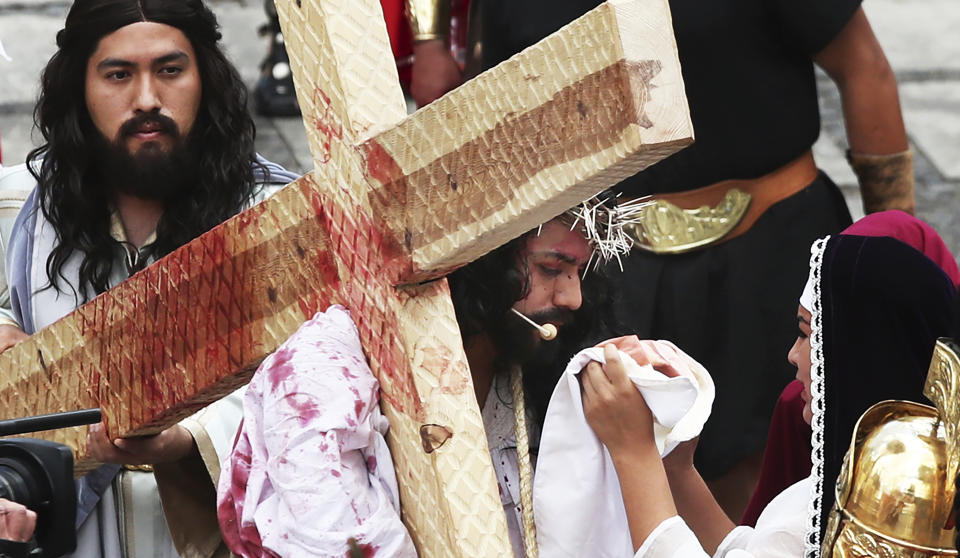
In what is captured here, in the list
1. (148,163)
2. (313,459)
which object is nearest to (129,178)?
(148,163)

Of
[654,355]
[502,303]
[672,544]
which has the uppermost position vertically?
[502,303]

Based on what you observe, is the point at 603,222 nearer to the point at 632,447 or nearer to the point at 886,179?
the point at 632,447

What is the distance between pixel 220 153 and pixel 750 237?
4.08 ft

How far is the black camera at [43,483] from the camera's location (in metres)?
1.97

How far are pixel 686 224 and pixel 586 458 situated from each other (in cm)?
142

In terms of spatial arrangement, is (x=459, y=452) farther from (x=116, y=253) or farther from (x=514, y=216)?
(x=116, y=253)

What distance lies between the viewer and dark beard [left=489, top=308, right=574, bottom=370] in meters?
2.27

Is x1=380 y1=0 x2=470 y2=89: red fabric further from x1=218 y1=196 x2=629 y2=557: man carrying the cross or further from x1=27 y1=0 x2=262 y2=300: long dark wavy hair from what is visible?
x1=218 y1=196 x2=629 y2=557: man carrying the cross

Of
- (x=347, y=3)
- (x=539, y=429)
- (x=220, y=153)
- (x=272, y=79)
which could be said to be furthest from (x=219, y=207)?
(x=272, y=79)

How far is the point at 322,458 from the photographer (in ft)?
5.90

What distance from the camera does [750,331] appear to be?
359cm

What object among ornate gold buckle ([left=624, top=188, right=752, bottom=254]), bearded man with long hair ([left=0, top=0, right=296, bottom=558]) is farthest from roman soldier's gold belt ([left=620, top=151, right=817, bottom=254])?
bearded man with long hair ([left=0, top=0, right=296, bottom=558])

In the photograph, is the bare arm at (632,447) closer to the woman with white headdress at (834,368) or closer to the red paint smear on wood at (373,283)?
the woman with white headdress at (834,368)

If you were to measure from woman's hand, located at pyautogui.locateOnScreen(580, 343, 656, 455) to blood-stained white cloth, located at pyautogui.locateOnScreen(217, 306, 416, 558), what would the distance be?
0.40 metres
